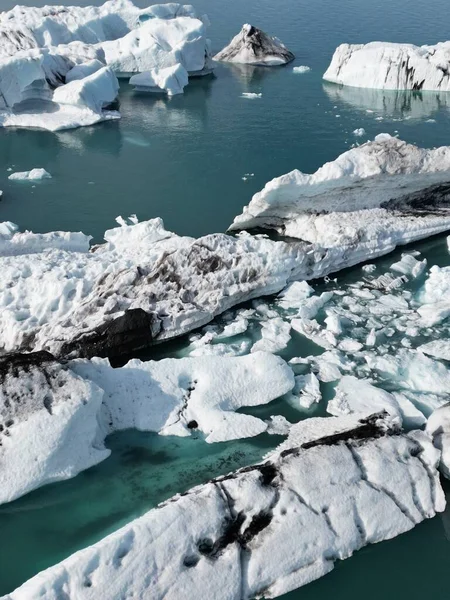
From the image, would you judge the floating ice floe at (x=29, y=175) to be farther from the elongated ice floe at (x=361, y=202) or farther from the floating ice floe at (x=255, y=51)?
the floating ice floe at (x=255, y=51)

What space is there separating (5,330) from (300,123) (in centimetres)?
1755

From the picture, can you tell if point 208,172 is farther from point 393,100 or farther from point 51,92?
point 393,100

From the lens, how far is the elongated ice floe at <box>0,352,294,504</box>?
9.94 metres

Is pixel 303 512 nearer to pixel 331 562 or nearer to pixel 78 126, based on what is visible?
pixel 331 562

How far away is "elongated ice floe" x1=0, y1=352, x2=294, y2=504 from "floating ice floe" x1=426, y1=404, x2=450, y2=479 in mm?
2714

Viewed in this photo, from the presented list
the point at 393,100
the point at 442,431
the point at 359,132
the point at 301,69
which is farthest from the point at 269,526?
the point at 301,69

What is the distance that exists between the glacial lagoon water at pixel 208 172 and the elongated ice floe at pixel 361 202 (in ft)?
2.56

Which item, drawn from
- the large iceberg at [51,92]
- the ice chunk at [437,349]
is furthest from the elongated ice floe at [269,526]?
the large iceberg at [51,92]

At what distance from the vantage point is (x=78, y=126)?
26.2m

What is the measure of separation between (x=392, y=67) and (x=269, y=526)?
91.8 ft

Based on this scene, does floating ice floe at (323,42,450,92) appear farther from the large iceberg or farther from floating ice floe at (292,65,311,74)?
the large iceberg

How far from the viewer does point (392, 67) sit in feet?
103

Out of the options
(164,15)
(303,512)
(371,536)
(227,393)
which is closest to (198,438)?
(227,393)

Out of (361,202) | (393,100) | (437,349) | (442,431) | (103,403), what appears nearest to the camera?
(442,431)
